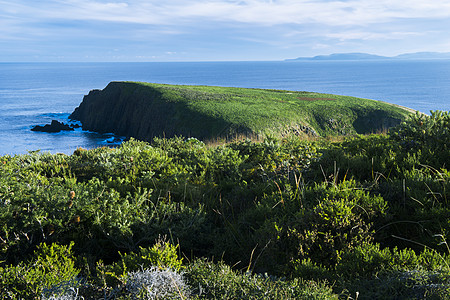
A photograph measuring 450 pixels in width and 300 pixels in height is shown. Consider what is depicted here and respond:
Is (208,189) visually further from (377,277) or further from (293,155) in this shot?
(377,277)

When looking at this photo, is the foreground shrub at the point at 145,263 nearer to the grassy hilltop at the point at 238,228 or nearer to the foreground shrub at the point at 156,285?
the grassy hilltop at the point at 238,228

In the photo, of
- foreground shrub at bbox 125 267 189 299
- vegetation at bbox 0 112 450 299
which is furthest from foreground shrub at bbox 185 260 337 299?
foreground shrub at bbox 125 267 189 299

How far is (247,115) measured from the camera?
124 feet

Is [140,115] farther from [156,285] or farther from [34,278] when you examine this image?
[156,285]

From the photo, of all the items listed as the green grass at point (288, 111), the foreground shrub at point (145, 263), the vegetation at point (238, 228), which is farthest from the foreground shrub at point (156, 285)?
the green grass at point (288, 111)

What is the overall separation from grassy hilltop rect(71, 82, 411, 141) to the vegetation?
22026 mm

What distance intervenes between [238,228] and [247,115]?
33.0 m

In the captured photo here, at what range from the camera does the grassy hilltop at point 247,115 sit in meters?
36.5

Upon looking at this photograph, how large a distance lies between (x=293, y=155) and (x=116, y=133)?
60516mm

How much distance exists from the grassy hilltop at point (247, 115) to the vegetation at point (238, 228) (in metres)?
22.0

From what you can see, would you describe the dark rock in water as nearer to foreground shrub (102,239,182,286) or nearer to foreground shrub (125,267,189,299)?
foreground shrub (102,239,182,286)

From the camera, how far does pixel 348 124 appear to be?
137 ft

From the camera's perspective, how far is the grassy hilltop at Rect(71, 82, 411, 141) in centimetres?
3647

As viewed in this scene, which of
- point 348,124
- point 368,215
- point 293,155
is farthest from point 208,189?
point 348,124
